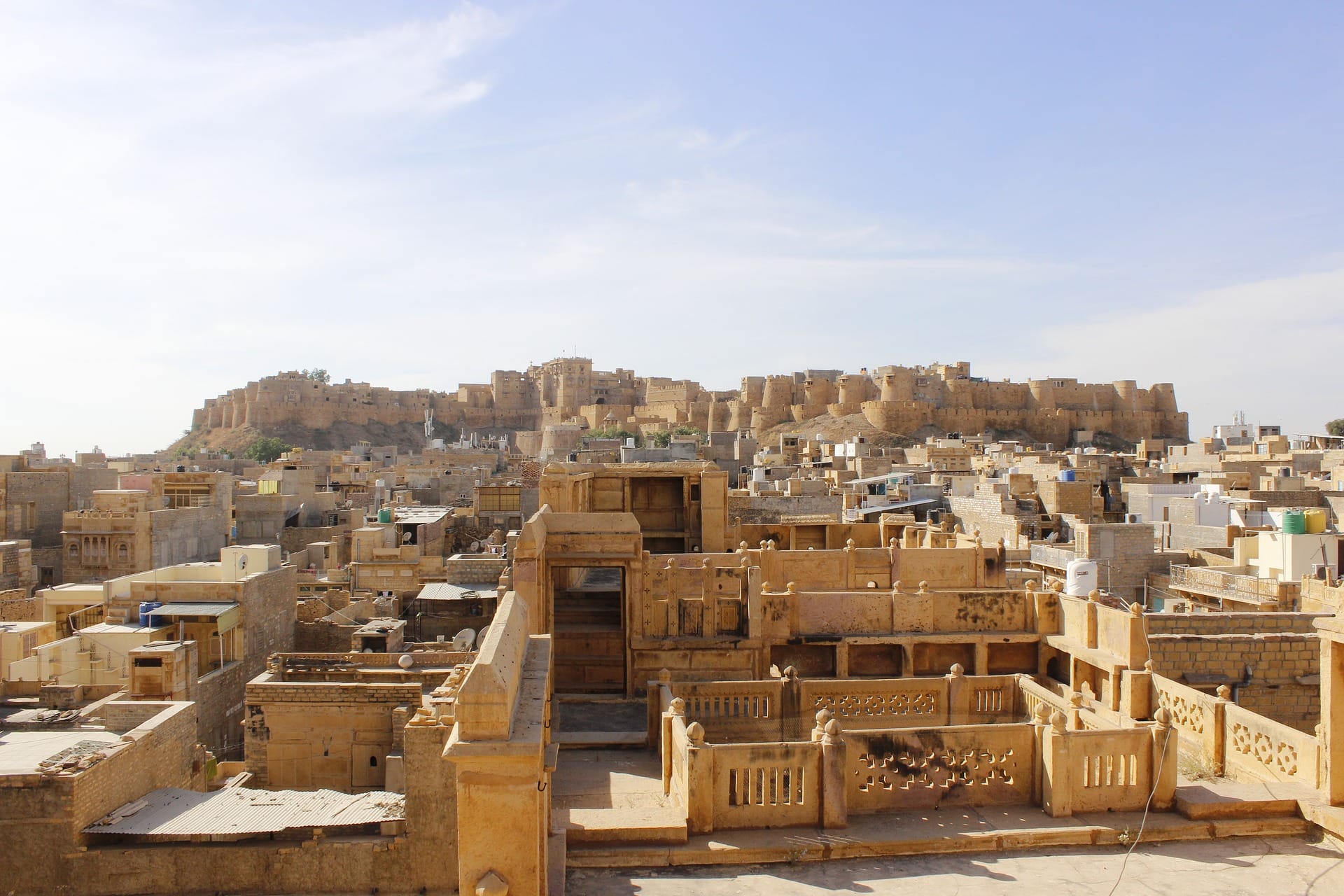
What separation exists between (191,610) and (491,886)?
14949 mm

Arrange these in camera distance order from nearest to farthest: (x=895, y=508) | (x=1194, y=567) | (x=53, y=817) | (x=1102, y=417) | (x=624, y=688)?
(x=53, y=817), (x=624, y=688), (x=1194, y=567), (x=895, y=508), (x=1102, y=417)

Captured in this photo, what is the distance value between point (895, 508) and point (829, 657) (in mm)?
18884

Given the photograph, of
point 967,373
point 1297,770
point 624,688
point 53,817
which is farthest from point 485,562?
point 967,373

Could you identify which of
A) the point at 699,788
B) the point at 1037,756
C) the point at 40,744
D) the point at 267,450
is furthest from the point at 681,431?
the point at 699,788

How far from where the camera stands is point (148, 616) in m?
17.0

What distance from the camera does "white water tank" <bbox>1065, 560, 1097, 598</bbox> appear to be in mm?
12352

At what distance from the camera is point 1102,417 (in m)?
79.8

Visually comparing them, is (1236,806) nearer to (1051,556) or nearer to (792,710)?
(792,710)

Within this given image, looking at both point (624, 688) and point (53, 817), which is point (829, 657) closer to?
point (624, 688)

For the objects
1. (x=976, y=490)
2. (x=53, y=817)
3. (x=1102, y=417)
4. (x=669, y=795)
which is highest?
(x=1102, y=417)

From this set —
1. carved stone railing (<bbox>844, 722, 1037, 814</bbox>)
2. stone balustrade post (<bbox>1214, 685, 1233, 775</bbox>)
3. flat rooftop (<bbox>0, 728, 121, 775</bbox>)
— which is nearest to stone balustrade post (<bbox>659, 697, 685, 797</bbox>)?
carved stone railing (<bbox>844, 722, 1037, 814</bbox>)

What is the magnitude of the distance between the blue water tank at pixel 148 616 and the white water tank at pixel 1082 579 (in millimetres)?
15465

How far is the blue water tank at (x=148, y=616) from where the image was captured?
1700cm

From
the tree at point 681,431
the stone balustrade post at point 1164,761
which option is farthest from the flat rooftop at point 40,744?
the tree at point 681,431
